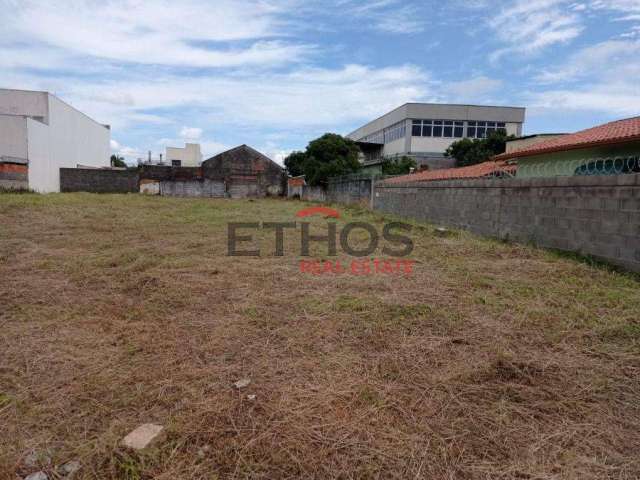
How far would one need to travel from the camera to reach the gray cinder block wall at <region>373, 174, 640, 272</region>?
4488 mm

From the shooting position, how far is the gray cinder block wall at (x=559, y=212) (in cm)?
449

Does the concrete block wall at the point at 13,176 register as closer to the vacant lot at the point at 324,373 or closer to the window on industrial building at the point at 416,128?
the vacant lot at the point at 324,373

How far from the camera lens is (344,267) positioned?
505cm

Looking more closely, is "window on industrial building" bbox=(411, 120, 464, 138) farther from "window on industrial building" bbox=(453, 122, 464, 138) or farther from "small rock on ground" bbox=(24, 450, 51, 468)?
"small rock on ground" bbox=(24, 450, 51, 468)

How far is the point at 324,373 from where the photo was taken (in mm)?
2229

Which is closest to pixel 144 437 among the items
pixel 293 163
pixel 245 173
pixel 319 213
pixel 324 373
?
pixel 324 373

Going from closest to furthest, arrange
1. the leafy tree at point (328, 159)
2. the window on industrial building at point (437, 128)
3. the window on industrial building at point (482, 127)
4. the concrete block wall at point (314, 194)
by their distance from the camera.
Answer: the concrete block wall at point (314, 194), the leafy tree at point (328, 159), the window on industrial building at point (437, 128), the window on industrial building at point (482, 127)

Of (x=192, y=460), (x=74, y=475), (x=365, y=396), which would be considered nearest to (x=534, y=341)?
(x=365, y=396)

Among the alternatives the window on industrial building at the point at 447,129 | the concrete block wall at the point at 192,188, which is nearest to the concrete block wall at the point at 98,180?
the concrete block wall at the point at 192,188

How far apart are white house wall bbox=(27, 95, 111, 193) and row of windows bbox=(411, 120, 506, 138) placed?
2409 cm

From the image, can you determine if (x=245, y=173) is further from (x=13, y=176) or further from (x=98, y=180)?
(x=13, y=176)

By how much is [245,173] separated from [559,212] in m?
26.2

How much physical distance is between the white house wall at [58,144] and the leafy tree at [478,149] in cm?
2454

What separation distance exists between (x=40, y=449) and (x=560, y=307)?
3613 millimetres
